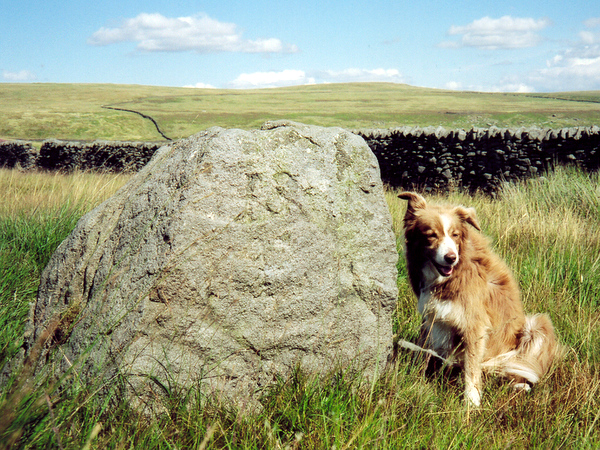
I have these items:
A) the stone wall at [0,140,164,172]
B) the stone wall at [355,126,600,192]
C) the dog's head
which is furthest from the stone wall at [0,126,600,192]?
the dog's head

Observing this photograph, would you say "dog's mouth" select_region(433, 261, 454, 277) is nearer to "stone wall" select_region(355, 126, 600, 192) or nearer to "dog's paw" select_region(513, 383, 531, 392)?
"dog's paw" select_region(513, 383, 531, 392)

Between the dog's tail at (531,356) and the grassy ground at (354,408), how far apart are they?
9 centimetres

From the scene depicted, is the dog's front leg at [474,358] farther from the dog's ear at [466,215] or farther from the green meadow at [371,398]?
the dog's ear at [466,215]

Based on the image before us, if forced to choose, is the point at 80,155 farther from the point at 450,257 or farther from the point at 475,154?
the point at 450,257

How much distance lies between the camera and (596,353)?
3.23 meters

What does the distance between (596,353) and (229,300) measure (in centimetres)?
280

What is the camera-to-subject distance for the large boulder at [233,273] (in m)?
2.33

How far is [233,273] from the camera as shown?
2.43 metres

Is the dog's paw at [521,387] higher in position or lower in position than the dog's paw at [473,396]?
higher

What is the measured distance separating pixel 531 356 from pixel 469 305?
590 millimetres

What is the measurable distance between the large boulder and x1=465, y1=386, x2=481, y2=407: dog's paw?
65 cm

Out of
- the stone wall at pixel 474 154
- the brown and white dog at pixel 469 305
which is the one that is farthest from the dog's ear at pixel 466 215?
the stone wall at pixel 474 154

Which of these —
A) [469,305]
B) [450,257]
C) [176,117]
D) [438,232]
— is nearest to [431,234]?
[438,232]

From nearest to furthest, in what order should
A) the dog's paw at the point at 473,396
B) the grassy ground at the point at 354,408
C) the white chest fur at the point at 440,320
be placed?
the grassy ground at the point at 354,408 → the dog's paw at the point at 473,396 → the white chest fur at the point at 440,320
